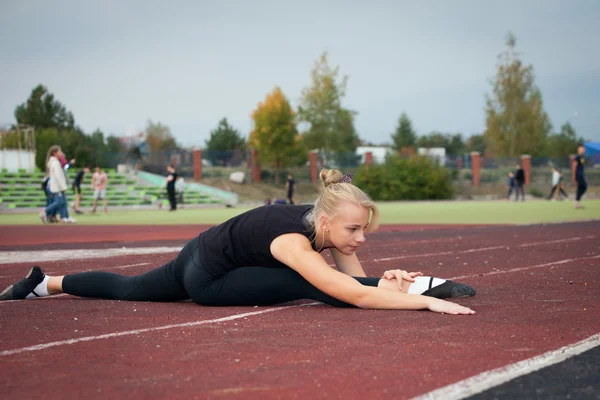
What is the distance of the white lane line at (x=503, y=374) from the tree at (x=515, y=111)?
7765 cm

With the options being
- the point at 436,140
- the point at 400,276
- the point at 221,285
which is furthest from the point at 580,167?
the point at 436,140

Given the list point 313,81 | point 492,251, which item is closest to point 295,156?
point 313,81

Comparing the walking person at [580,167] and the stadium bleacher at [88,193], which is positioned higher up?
the walking person at [580,167]

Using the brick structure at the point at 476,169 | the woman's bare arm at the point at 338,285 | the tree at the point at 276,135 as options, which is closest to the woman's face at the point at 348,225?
the woman's bare arm at the point at 338,285

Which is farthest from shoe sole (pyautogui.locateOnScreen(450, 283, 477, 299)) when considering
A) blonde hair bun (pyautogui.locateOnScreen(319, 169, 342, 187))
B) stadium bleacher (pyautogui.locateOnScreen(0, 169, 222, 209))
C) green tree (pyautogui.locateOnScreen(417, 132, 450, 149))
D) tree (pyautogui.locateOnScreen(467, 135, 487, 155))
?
tree (pyautogui.locateOnScreen(467, 135, 487, 155))

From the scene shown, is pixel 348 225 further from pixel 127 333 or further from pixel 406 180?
pixel 406 180

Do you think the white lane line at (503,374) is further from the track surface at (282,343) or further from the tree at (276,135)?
the tree at (276,135)

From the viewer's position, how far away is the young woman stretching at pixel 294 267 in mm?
5805

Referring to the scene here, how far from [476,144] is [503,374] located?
146304mm

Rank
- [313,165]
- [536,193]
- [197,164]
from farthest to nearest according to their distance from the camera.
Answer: [313,165]
[197,164]
[536,193]

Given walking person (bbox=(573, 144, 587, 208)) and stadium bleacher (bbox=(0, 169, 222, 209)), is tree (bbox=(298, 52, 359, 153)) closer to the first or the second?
stadium bleacher (bbox=(0, 169, 222, 209))

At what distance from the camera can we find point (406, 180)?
5728cm

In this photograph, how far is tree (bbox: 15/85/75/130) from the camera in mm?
85375

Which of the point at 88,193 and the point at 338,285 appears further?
the point at 88,193
